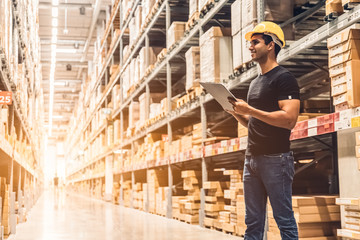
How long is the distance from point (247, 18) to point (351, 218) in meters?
2.77

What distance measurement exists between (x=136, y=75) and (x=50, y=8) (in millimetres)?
9051

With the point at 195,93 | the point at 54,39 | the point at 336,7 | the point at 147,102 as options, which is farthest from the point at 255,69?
the point at 54,39

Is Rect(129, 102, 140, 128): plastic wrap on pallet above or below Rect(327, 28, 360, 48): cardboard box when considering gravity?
above

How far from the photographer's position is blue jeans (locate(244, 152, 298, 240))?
285cm

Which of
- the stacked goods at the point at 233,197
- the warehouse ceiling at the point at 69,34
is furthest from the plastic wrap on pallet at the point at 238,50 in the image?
the warehouse ceiling at the point at 69,34

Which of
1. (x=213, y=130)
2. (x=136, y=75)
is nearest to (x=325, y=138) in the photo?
(x=213, y=130)

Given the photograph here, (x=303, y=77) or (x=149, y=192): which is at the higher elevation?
(x=303, y=77)

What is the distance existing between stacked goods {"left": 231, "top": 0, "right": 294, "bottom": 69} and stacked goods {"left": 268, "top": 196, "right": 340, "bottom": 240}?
74.8 inches

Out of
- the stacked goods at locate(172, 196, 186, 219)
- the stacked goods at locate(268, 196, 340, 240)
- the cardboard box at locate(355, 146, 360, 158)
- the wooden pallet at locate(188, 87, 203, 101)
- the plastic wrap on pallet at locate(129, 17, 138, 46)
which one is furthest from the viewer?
the plastic wrap on pallet at locate(129, 17, 138, 46)

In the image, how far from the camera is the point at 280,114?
281 cm

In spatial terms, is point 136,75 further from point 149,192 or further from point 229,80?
point 229,80

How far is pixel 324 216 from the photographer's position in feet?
14.3

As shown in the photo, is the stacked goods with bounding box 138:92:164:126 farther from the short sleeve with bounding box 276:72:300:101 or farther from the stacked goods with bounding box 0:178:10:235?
the short sleeve with bounding box 276:72:300:101

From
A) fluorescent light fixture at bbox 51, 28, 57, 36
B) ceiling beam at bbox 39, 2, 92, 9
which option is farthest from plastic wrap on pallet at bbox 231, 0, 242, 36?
fluorescent light fixture at bbox 51, 28, 57, 36
